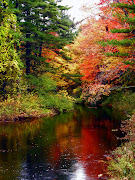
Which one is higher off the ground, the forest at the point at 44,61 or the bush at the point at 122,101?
the forest at the point at 44,61

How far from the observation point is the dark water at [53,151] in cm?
920

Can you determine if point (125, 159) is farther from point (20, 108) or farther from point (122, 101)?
point (122, 101)

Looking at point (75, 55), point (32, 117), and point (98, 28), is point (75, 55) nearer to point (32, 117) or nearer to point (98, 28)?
point (98, 28)

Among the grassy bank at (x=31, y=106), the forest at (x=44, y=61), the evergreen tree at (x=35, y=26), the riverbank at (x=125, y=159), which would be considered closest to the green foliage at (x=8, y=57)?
the forest at (x=44, y=61)

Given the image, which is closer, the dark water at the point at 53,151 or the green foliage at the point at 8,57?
the dark water at the point at 53,151

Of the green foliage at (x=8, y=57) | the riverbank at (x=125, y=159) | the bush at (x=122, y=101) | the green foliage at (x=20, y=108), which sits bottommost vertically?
the bush at (x=122, y=101)

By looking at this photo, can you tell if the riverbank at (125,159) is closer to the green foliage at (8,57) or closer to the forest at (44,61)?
the forest at (44,61)

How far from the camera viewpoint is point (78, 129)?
18.3 meters

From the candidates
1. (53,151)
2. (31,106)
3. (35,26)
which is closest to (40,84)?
(31,106)

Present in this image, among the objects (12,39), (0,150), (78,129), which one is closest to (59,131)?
(78,129)

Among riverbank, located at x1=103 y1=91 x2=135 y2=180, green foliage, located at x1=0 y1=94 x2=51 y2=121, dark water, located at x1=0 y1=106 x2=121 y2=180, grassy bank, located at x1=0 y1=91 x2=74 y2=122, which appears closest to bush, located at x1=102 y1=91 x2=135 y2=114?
grassy bank, located at x1=0 y1=91 x2=74 y2=122

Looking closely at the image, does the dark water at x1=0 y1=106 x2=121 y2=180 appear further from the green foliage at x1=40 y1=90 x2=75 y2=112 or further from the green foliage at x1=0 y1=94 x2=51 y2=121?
the green foliage at x1=40 y1=90 x2=75 y2=112

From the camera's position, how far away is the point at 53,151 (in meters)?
12.4

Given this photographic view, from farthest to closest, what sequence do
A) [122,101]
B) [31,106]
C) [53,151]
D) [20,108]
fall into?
[122,101]
[31,106]
[20,108]
[53,151]
